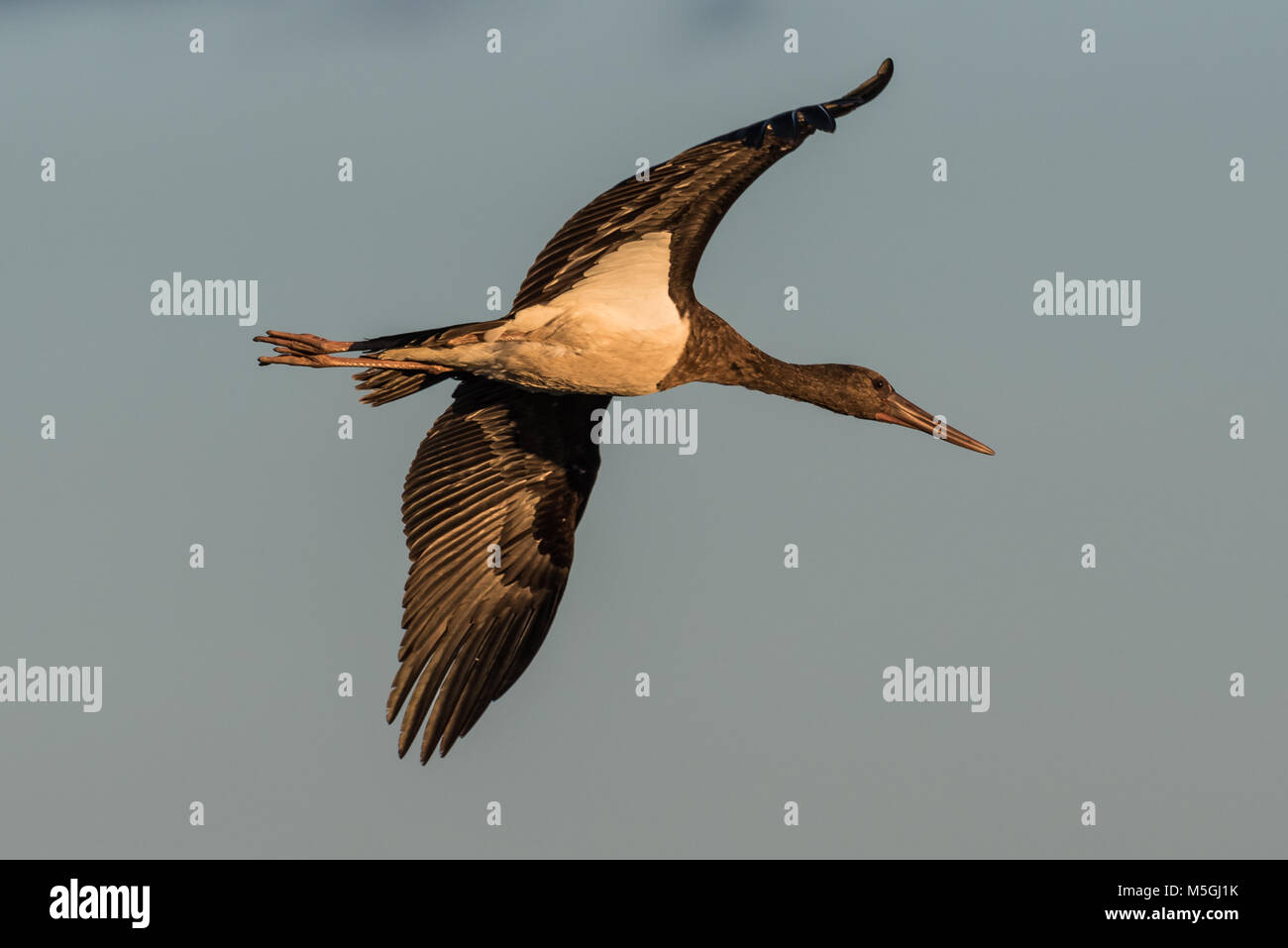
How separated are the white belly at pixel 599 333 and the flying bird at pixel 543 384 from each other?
1 cm

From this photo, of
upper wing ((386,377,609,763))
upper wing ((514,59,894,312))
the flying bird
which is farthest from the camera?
upper wing ((386,377,609,763))

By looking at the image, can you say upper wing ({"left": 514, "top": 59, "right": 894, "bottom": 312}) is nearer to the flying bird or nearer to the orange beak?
the flying bird

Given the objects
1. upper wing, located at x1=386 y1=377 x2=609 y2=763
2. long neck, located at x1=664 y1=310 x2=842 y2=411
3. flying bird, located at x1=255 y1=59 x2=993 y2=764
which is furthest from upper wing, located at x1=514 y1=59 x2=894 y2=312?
upper wing, located at x1=386 y1=377 x2=609 y2=763

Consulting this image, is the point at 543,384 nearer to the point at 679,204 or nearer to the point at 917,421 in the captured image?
the point at 679,204

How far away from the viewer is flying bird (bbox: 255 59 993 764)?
12.1 meters

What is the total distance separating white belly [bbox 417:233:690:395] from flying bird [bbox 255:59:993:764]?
10 millimetres

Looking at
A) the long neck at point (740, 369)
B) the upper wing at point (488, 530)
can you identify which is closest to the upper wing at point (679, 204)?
the long neck at point (740, 369)

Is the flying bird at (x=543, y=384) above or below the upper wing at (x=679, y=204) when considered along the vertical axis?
below

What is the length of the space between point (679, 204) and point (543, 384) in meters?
1.81

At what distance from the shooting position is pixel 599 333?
12.7 metres

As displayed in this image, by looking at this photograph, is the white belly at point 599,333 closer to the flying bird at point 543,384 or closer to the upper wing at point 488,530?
the flying bird at point 543,384

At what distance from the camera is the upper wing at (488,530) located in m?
13.9

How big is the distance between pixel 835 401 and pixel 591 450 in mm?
2005

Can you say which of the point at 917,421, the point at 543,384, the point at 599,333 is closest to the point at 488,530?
the point at 543,384
